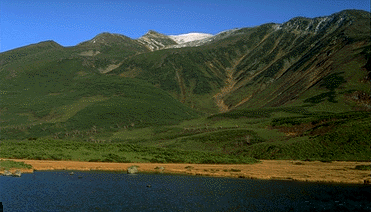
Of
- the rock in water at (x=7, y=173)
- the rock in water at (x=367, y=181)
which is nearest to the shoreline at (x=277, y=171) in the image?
the rock in water at (x=367, y=181)

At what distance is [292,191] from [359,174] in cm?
2707

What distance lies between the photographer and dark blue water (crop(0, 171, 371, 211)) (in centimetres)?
4544

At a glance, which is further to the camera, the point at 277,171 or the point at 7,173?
the point at 277,171

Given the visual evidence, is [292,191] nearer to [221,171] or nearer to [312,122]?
[221,171]

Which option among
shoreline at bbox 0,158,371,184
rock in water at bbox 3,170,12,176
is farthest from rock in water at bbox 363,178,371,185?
rock in water at bbox 3,170,12,176

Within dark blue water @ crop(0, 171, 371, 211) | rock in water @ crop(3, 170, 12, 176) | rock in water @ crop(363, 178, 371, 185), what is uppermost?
rock in water @ crop(3, 170, 12, 176)

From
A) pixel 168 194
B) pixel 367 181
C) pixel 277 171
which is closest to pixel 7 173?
pixel 168 194

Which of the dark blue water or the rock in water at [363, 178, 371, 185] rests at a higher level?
the dark blue water

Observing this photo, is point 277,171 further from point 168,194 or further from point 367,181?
point 168,194

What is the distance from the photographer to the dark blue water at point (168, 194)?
149 feet

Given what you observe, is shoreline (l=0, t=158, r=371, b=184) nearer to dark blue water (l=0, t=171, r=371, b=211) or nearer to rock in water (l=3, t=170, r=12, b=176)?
rock in water (l=3, t=170, r=12, b=176)

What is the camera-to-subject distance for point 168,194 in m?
53.7

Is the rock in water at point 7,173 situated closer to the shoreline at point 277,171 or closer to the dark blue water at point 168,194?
the dark blue water at point 168,194

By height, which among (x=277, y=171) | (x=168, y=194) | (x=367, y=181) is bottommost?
(x=277, y=171)
